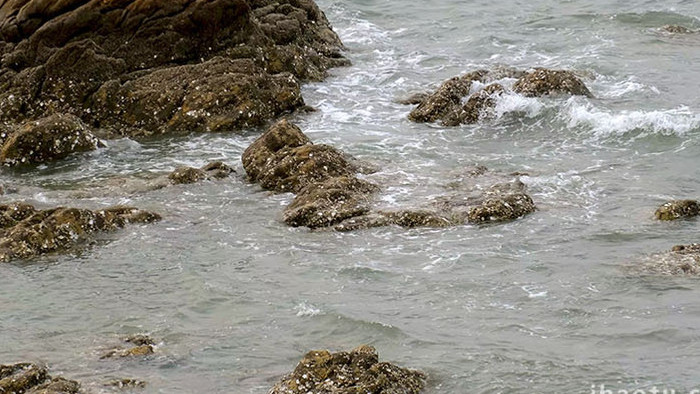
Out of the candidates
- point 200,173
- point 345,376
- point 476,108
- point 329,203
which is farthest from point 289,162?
point 345,376

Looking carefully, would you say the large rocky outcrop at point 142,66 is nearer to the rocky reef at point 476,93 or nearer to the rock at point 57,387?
the rocky reef at point 476,93

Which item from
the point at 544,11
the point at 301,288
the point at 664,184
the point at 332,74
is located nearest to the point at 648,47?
the point at 544,11

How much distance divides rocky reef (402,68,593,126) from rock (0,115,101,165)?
5482 millimetres

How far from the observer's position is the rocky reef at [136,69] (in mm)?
18750

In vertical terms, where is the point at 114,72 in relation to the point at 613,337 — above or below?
above

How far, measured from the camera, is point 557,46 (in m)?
24.0

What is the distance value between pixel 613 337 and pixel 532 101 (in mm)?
9192

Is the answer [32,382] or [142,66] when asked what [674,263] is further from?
[142,66]

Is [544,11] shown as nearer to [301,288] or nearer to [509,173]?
[509,173]

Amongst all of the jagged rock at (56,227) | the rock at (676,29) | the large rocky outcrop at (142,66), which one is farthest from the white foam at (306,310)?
the rock at (676,29)

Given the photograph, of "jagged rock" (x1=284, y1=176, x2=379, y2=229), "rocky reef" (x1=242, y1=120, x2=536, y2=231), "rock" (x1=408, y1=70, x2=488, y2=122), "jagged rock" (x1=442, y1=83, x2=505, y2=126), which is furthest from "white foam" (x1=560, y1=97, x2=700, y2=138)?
"jagged rock" (x1=284, y1=176, x2=379, y2=229)

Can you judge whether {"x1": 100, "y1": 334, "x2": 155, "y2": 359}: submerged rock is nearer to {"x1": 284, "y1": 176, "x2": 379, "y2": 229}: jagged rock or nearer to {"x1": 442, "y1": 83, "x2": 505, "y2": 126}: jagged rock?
{"x1": 284, "y1": 176, "x2": 379, "y2": 229}: jagged rock

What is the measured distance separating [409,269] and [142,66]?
8840 mm

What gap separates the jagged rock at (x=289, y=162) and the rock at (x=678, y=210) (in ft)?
14.2
